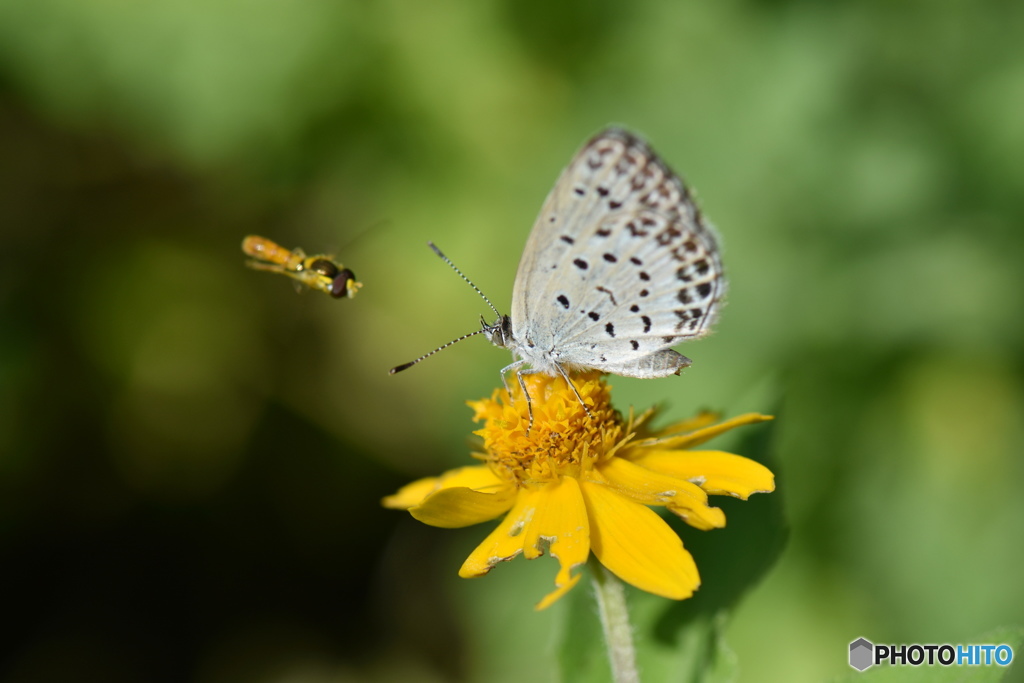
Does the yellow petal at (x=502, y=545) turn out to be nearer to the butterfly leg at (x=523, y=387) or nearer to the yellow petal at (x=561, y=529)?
the yellow petal at (x=561, y=529)

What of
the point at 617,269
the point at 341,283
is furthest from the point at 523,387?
the point at 341,283

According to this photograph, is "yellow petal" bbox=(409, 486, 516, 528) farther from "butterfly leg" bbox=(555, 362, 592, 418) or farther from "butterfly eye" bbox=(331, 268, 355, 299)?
"butterfly eye" bbox=(331, 268, 355, 299)

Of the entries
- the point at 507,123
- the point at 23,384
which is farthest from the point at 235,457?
the point at 507,123

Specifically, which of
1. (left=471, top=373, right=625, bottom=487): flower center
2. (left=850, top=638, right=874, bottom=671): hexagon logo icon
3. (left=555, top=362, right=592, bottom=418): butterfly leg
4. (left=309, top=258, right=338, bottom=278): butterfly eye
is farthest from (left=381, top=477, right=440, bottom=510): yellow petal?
(left=850, top=638, right=874, bottom=671): hexagon logo icon

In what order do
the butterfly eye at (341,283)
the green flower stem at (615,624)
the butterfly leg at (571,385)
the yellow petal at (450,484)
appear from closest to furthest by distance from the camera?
the green flower stem at (615,624)
the butterfly leg at (571,385)
the yellow petal at (450,484)
the butterfly eye at (341,283)

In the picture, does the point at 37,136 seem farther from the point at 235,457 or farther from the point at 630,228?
the point at 630,228

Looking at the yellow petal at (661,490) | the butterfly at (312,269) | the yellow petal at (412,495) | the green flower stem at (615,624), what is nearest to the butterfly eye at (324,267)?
the butterfly at (312,269)
